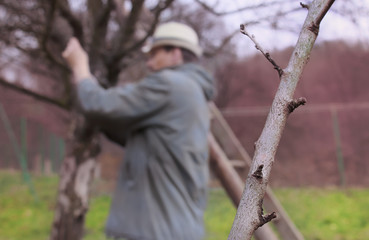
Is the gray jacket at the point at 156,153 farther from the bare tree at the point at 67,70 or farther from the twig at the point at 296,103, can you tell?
the twig at the point at 296,103

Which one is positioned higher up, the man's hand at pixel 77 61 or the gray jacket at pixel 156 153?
the man's hand at pixel 77 61

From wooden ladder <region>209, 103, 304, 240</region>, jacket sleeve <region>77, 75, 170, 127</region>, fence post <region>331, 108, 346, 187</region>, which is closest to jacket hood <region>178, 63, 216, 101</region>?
jacket sleeve <region>77, 75, 170, 127</region>

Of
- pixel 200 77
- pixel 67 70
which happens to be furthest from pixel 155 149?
pixel 67 70

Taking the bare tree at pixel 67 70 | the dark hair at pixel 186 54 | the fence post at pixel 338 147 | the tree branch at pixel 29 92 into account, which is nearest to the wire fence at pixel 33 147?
the fence post at pixel 338 147

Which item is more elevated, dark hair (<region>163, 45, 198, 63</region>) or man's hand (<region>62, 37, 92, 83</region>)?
dark hair (<region>163, 45, 198, 63</region>)

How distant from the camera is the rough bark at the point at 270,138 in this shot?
390 mm

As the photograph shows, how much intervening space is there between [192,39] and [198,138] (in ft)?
1.96

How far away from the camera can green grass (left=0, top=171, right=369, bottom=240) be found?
4.14m

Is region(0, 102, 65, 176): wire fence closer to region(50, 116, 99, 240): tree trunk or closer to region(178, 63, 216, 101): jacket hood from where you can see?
region(50, 116, 99, 240): tree trunk

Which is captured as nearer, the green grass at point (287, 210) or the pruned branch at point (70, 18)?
the pruned branch at point (70, 18)

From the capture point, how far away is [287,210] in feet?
15.9

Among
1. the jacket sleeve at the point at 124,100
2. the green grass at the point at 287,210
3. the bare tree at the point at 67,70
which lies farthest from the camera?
the green grass at the point at 287,210

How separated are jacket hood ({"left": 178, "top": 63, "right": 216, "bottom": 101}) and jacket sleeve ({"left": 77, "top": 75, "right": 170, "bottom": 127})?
246 mm

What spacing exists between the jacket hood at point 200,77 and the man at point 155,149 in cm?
6
